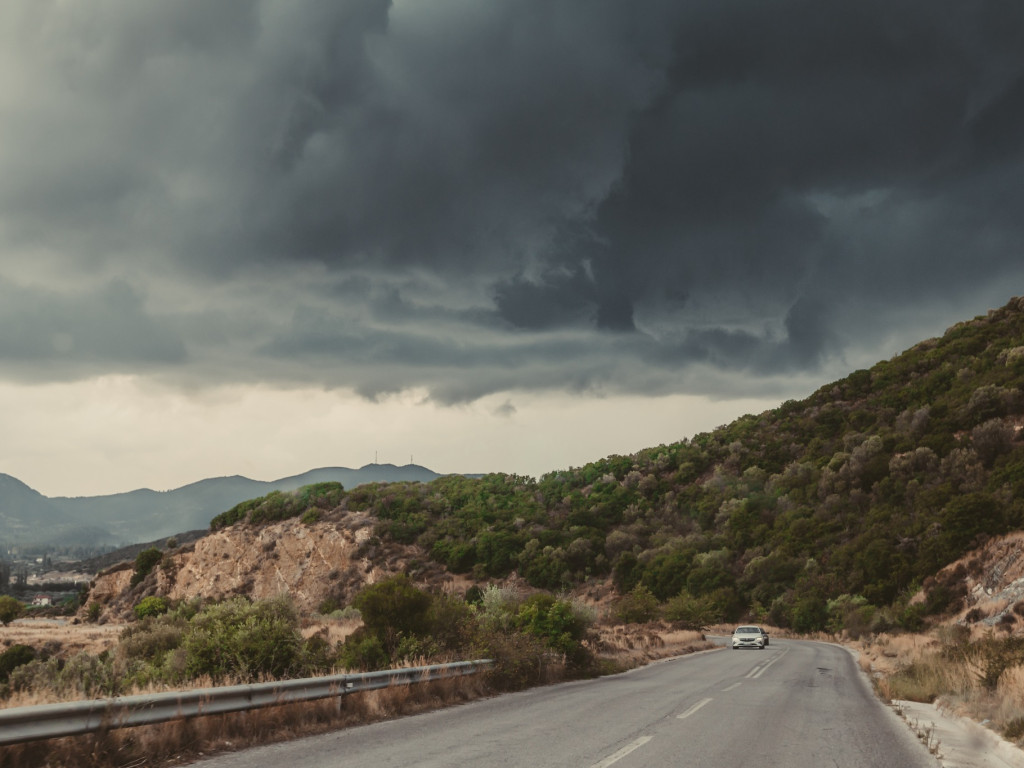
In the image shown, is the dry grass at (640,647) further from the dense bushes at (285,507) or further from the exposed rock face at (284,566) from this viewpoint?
the dense bushes at (285,507)

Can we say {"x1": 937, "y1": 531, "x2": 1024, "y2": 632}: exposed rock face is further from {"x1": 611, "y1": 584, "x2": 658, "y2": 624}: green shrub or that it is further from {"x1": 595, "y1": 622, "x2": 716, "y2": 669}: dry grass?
{"x1": 611, "y1": 584, "x2": 658, "y2": 624}: green shrub

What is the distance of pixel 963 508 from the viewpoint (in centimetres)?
5800

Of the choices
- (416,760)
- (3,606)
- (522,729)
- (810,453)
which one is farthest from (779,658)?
(3,606)

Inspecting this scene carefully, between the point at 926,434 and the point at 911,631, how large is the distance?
113 ft

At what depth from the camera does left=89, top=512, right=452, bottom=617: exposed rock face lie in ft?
295

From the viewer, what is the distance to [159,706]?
8.25m

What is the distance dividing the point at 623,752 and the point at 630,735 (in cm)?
139

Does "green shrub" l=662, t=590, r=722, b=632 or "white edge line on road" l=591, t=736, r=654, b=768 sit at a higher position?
"white edge line on road" l=591, t=736, r=654, b=768

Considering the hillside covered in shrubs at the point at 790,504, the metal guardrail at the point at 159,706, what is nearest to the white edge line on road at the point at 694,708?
the metal guardrail at the point at 159,706

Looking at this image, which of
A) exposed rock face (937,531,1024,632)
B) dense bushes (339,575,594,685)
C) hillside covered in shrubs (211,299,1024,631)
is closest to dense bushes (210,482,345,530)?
hillside covered in shrubs (211,299,1024,631)

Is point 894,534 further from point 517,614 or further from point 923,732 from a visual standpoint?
point 923,732

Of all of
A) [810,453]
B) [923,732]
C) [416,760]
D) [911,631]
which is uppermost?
[810,453]

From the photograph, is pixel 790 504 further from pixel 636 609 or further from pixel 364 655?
pixel 364 655

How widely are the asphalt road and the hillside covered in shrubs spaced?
38.6m
